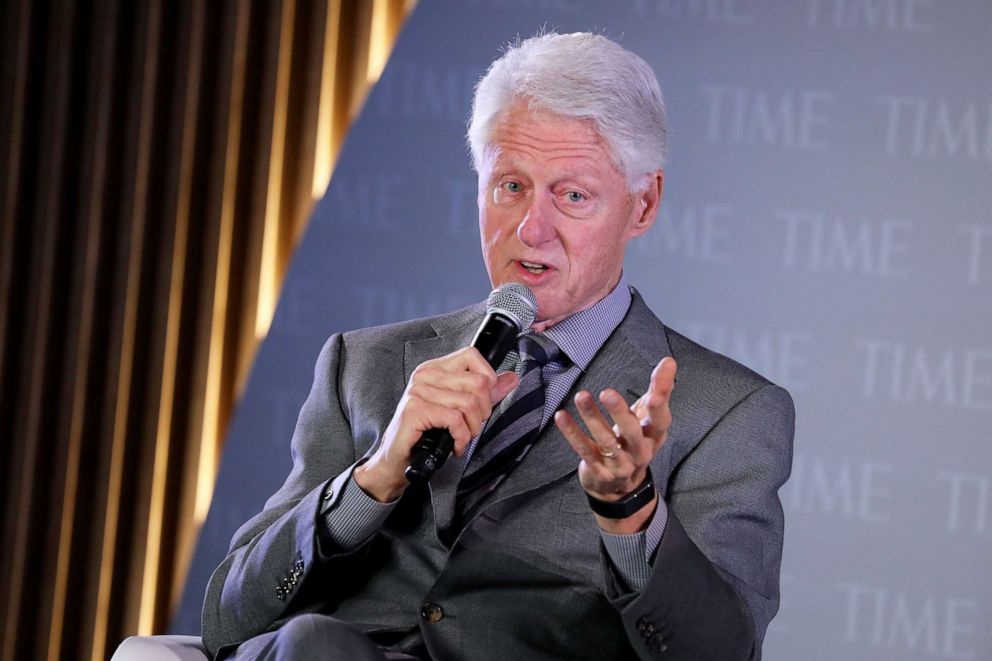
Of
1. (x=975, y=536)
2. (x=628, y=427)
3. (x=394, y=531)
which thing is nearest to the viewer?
(x=628, y=427)

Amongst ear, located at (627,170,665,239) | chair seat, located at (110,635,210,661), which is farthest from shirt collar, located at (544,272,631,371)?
chair seat, located at (110,635,210,661)

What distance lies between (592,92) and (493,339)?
0.48 m

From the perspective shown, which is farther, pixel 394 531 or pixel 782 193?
pixel 782 193

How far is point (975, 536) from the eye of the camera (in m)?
3.06

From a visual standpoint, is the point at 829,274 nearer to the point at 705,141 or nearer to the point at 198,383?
the point at 705,141

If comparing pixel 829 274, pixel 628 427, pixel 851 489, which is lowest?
pixel 851 489

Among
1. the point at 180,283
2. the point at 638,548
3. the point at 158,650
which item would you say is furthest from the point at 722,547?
the point at 180,283

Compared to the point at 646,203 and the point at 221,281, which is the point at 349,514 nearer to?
the point at 646,203

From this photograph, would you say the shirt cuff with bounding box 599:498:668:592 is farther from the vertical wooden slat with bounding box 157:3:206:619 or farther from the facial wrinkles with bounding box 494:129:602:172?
the vertical wooden slat with bounding box 157:3:206:619

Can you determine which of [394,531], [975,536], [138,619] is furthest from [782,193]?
[138,619]

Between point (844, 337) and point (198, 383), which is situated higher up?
point (844, 337)

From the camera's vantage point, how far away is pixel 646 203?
6.73 feet

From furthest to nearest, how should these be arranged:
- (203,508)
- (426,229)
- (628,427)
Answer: (203,508)
(426,229)
(628,427)

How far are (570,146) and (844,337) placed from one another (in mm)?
1470
